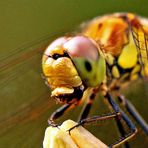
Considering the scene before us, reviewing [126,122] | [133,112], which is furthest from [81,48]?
[133,112]

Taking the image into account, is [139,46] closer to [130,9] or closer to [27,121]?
[27,121]

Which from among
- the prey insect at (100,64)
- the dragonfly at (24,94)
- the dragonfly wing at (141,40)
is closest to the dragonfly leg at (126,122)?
the prey insect at (100,64)

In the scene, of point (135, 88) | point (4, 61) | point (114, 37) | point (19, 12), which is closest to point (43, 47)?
point (4, 61)

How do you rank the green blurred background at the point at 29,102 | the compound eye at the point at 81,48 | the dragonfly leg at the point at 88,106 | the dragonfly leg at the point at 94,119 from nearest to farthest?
1. the dragonfly leg at the point at 94,119
2. the compound eye at the point at 81,48
3. the green blurred background at the point at 29,102
4. the dragonfly leg at the point at 88,106

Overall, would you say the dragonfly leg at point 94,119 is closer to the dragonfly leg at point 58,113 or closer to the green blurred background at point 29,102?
the green blurred background at point 29,102

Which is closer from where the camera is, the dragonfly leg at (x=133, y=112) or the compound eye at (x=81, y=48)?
the compound eye at (x=81, y=48)

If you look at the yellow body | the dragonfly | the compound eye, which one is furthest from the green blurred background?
the compound eye

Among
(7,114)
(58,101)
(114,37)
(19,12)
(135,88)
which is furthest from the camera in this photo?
(19,12)
